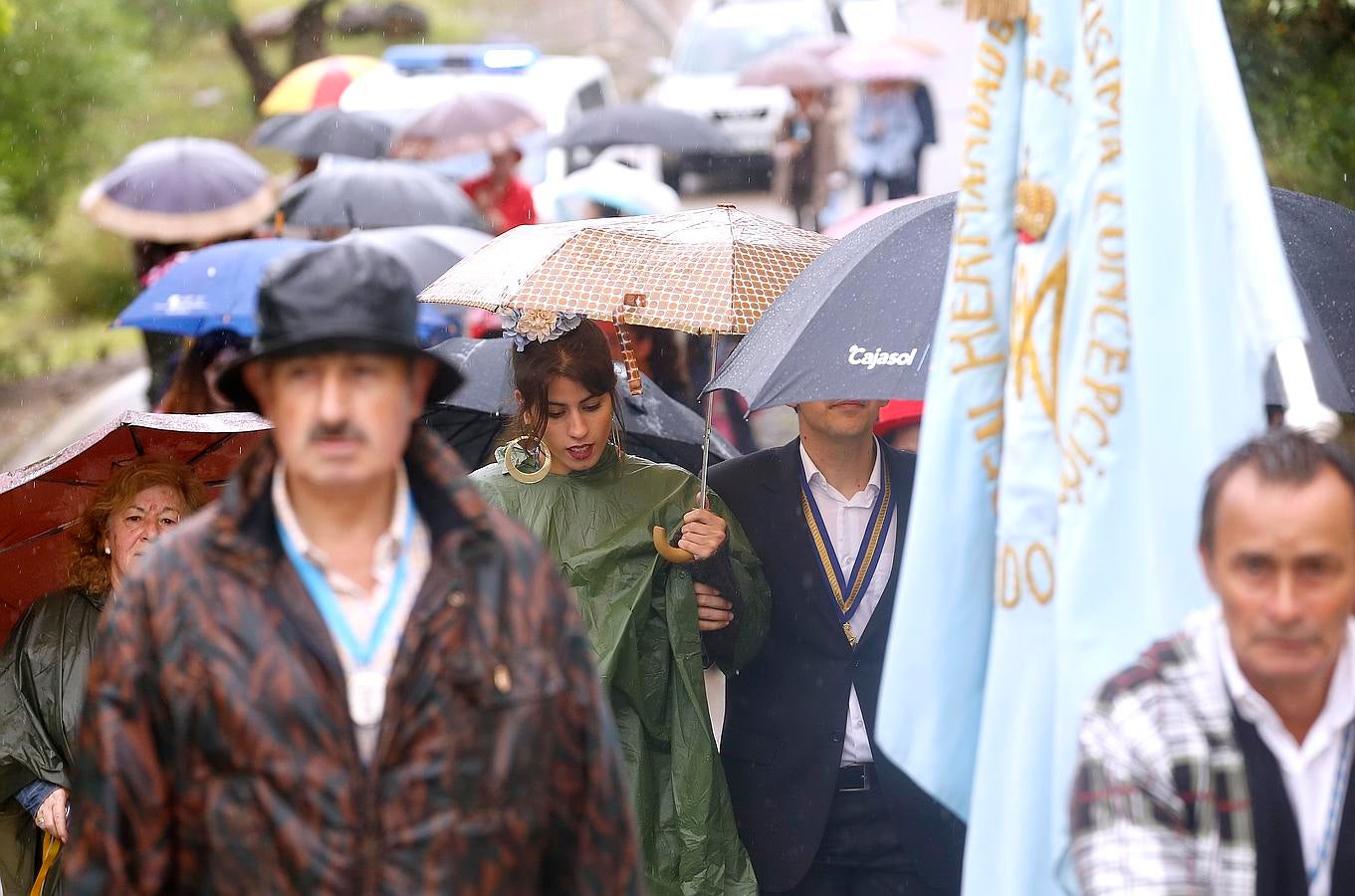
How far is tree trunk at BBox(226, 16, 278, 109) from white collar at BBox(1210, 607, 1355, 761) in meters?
23.0

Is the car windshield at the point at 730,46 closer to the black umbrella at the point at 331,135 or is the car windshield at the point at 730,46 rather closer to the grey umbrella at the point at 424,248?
the black umbrella at the point at 331,135

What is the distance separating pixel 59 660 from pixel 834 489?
80.8 inches

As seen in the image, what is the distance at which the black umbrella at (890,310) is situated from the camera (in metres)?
4.24

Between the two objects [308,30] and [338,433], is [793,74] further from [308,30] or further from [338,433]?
[338,433]

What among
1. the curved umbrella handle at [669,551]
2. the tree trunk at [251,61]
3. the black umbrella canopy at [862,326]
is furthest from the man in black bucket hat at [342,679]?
the tree trunk at [251,61]

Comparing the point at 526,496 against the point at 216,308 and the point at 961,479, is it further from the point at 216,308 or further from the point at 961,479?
the point at 216,308

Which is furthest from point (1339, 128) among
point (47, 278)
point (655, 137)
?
point (47, 278)

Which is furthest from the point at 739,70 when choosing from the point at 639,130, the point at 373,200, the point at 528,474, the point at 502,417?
the point at 528,474

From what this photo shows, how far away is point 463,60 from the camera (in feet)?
62.1

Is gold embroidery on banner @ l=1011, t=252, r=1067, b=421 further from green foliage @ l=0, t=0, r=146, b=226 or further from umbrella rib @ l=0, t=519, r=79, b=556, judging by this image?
green foliage @ l=0, t=0, r=146, b=226

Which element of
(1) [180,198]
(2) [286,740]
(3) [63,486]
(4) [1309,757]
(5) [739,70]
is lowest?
(4) [1309,757]

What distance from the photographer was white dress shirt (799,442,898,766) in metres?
4.68

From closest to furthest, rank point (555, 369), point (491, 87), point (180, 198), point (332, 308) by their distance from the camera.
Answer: point (332, 308)
point (555, 369)
point (180, 198)
point (491, 87)

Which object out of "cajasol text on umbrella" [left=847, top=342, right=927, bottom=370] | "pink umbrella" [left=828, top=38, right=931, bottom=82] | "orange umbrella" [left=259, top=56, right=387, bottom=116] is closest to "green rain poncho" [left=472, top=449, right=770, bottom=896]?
"cajasol text on umbrella" [left=847, top=342, right=927, bottom=370]
